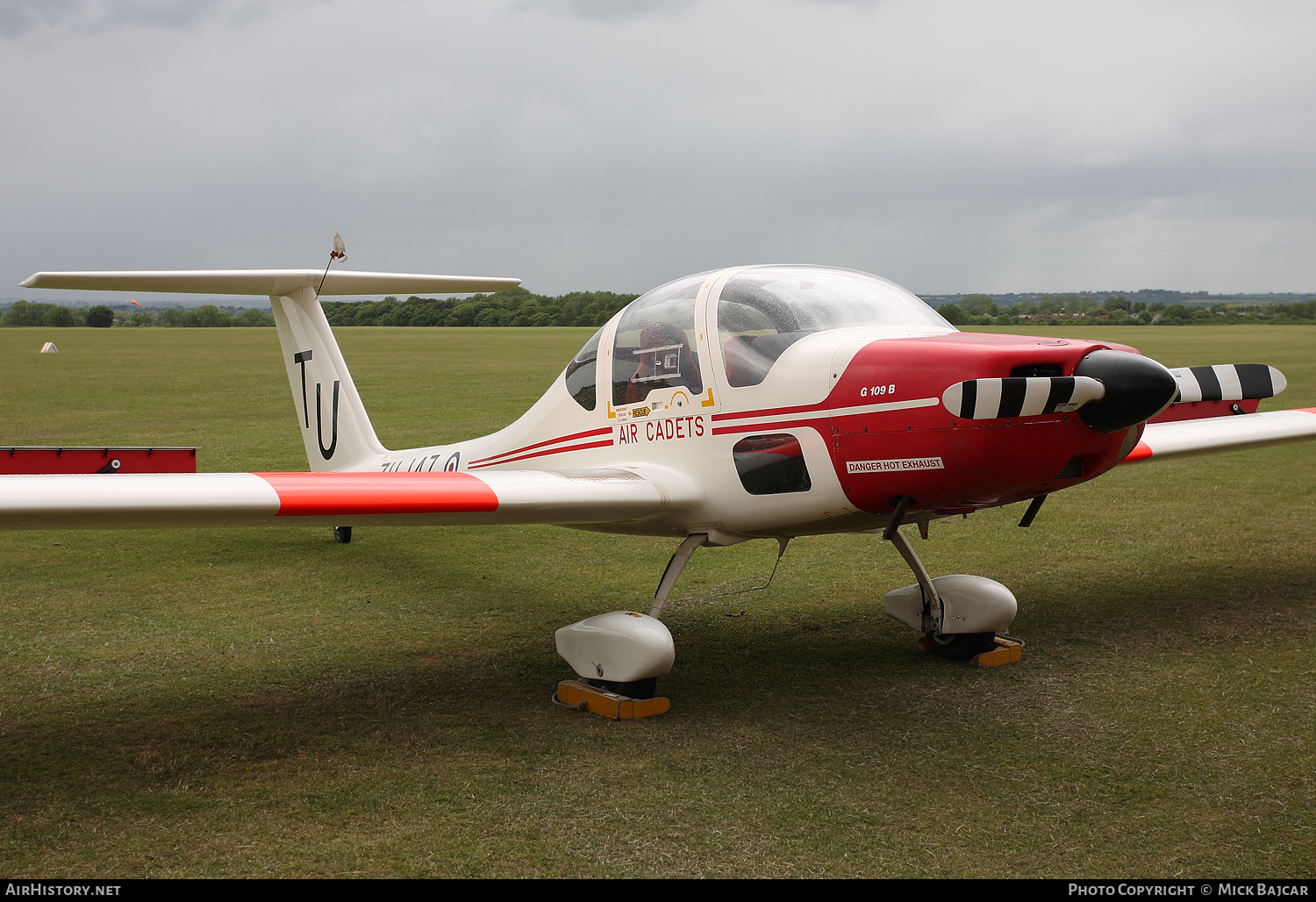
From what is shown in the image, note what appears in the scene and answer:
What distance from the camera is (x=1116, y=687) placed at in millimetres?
5539

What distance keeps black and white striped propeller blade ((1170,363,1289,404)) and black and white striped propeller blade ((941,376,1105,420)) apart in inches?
54.4

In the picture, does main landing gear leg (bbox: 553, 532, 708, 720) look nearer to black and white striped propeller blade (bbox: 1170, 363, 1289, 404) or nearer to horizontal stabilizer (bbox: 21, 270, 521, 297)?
black and white striped propeller blade (bbox: 1170, 363, 1289, 404)

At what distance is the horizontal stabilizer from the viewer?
7.28m

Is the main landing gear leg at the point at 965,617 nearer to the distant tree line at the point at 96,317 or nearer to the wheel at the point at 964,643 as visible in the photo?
the wheel at the point at 964,643

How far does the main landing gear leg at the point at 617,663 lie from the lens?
519 centimetres

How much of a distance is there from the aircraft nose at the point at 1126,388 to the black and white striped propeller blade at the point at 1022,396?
0.17 feet

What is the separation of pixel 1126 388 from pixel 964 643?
2370mm

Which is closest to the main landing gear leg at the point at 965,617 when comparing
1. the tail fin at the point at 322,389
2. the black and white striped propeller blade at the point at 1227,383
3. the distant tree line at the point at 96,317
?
the black and white striped propeller blade at the point at 1227,383

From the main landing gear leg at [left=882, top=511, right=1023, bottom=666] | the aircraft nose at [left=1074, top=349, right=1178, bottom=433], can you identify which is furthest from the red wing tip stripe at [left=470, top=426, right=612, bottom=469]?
the aircraft nose at [left=1074, top=349, right=1178, bottom=433]

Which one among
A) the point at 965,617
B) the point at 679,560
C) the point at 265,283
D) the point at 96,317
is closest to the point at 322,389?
the point at 265,283

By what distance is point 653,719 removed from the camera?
205 inches

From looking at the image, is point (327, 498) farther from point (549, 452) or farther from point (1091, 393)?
point (1091, 393)

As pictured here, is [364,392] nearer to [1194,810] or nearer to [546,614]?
[546,614]

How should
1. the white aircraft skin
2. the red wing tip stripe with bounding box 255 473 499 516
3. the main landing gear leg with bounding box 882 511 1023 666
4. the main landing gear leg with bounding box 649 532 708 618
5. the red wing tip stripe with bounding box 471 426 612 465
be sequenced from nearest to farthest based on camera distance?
the white aircraft skin, the red wing tip stripe with bounding box 255 473 499 516, the main landing gear leg with bounding box 649 532 708 618, the main landing gear leg with bounding box 882 511 1023 666, the red wing tip stripe with bounding box 471 426 612 465
